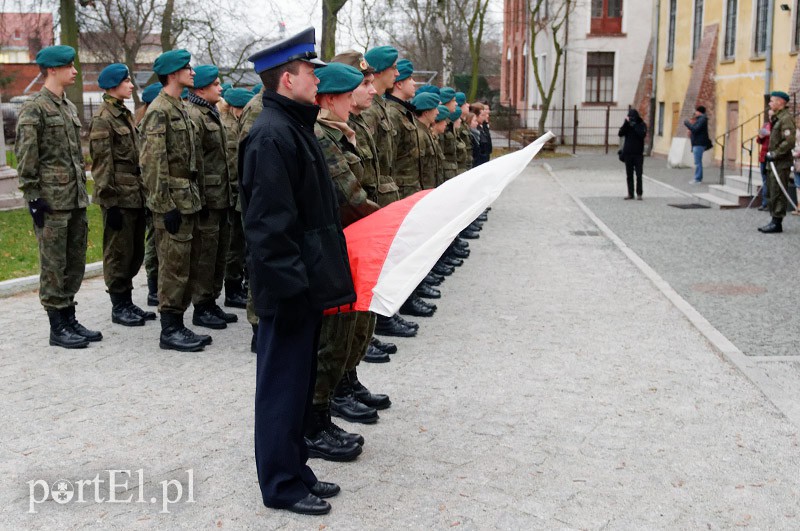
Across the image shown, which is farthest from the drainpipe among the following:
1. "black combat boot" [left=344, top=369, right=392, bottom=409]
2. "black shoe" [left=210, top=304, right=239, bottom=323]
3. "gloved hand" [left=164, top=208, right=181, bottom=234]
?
"black combat boot" [left=344, top=369, right=392, bottom=409]

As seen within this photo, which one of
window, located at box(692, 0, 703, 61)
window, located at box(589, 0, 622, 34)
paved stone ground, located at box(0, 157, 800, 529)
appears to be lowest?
paved stone ground, located at box(0, 157, 800, 529)

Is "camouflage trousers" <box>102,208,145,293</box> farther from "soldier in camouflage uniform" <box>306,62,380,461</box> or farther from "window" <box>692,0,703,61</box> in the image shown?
"window" <box>692,0,703,61</box>

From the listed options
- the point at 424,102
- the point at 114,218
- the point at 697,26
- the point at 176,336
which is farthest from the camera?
the point at 697,26

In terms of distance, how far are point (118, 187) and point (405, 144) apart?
8.46 ft

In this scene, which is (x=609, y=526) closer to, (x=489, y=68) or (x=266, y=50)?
(x=266, y=50)

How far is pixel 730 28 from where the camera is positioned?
28578mm

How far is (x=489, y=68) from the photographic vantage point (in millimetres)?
85500

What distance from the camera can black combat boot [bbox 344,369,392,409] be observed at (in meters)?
5.75

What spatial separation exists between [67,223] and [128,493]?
3458 millimetres

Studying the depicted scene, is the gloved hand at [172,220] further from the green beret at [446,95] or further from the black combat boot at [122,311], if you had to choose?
the green beret at [446,95]

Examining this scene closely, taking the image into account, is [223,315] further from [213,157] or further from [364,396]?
[364,396]

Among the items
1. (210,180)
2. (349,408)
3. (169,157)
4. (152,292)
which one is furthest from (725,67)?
(349,408)

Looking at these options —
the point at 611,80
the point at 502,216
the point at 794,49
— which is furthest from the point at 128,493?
the point at 611,80

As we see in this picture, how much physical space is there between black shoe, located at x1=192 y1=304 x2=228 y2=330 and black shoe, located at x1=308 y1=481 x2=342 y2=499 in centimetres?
375
